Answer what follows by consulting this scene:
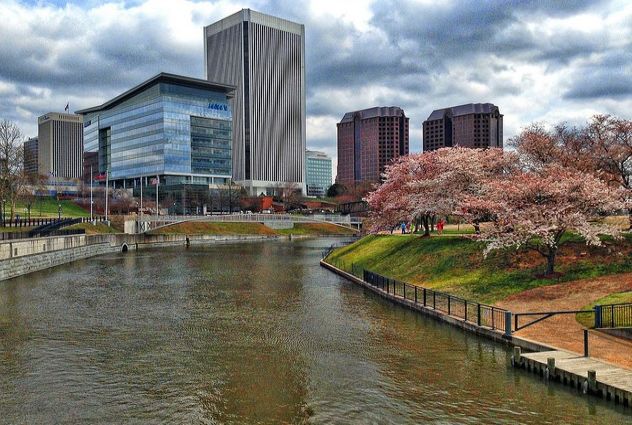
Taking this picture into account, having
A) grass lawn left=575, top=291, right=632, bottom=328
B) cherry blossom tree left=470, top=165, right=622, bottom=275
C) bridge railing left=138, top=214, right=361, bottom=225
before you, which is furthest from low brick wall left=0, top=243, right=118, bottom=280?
grass lawn left=575, top=291, right=632, bottom=328

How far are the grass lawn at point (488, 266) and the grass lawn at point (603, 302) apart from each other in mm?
5107

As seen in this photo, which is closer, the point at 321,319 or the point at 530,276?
the point at 321,319

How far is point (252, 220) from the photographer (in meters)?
143

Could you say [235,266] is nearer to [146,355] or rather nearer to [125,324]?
[125,324]

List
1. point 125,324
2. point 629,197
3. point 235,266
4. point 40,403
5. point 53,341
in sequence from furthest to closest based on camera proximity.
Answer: point 235,266 → point 629,197 → point 125,324 → point 53,341 → point 40,403

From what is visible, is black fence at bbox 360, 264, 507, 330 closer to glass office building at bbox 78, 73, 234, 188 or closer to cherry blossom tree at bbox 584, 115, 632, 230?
cherry blossom tree at bbox 584, 115, 632, 230

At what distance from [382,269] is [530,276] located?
61.3 feet

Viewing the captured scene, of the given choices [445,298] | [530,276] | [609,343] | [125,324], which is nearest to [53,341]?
[125,324]

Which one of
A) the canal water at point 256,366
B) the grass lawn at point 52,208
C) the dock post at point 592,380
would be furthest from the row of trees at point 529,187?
the grass lawn at point 52,208

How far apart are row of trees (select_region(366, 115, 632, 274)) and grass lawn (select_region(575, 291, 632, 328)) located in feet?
18.5

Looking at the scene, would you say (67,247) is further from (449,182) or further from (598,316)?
(598,316)

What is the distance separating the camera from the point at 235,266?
6931 cm

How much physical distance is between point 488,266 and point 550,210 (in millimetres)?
6785

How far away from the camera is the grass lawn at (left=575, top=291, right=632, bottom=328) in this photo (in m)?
27.2
